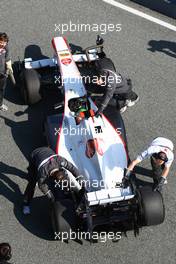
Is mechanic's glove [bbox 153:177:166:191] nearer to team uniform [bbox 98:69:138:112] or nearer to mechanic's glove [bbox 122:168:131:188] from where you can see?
mechanic's glove [bbox 122:168:131:188]

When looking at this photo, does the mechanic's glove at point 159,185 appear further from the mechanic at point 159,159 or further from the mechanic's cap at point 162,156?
the mechanic's cap at point 162,156

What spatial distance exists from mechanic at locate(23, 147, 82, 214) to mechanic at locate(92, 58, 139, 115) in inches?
64.0

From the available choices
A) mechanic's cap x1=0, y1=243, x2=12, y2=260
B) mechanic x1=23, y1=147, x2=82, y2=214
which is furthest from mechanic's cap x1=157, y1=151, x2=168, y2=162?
mechanic's cap x1=0, y1=243, x2=12, y2=260

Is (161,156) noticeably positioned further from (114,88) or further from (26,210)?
(26,210)

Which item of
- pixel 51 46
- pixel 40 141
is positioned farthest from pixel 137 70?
pixel 40 141

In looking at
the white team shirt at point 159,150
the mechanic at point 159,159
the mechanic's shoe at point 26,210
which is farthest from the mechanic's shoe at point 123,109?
the mechanic's shoe at point 26,210

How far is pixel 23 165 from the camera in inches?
434

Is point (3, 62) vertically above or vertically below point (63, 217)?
above

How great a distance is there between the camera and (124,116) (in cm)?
1206

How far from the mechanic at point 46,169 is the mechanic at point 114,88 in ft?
5.33

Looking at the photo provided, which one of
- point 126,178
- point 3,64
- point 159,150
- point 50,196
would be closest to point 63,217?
point 50,196

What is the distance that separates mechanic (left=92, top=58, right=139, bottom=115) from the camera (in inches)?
423

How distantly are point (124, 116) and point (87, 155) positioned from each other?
2092 mm

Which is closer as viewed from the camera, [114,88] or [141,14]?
[114,88]
